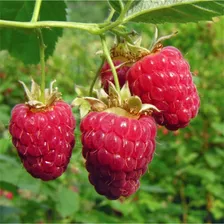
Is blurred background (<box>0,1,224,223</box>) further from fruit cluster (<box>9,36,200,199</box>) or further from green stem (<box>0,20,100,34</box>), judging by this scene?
green stem (<box>0,20,100,34</box>)

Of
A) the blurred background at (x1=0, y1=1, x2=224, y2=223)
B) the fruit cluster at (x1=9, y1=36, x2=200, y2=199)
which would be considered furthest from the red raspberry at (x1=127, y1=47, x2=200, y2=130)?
the blurred background at (x1=0, y1=1, x2=224, y2=223)

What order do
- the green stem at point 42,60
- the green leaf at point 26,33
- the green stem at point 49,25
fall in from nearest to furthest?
the green stem at point 49,25 → the green stem at point 42,60 → the green leaf at point 26,33

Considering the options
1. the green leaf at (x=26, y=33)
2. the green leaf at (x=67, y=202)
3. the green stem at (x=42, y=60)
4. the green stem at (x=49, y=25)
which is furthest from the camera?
the green leaf at (x=67, y=202)

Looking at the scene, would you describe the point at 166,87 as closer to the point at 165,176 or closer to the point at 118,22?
the point at 118,22

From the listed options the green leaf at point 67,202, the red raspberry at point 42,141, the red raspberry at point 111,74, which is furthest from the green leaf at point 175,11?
the green leaf at point 67,202

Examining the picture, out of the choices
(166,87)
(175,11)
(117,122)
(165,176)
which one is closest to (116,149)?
(117,122)

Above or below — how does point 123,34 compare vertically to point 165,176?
above

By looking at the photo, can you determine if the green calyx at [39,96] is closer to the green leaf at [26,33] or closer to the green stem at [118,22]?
the green stem at [118,22]
